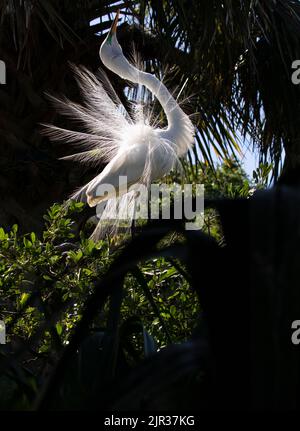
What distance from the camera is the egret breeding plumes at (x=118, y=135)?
4438mm

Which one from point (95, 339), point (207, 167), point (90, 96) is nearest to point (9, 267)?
point (95, 339)

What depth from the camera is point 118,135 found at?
4770mm

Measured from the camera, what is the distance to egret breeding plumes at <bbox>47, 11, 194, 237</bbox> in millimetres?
4438
